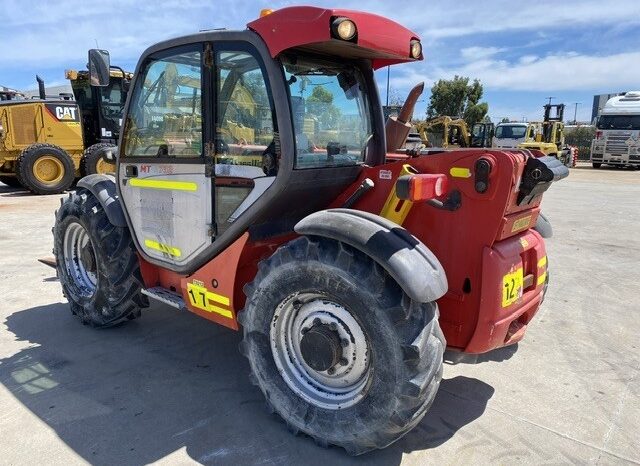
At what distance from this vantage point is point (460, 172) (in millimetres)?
2686

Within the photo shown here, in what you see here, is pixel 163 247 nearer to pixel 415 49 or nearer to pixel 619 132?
pixel 415 49

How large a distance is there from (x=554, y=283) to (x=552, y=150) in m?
19.7

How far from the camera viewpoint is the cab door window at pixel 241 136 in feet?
9.51

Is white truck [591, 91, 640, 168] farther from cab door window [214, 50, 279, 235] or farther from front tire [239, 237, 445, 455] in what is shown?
front tire [239, 237, 445, 455]

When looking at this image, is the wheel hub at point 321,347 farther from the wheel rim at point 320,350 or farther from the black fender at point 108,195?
the black fender at point 108,195

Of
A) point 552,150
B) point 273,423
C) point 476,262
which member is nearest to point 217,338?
point 273,423

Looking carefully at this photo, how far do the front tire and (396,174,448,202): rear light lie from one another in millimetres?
370

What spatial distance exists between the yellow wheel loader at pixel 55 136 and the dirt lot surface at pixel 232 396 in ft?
27.5

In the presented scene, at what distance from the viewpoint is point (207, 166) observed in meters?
3.13

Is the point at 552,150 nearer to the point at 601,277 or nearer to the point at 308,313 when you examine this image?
the point at 601,277

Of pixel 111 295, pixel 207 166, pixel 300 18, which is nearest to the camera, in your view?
pixel 300 18

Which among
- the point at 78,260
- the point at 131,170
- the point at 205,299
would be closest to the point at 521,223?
the point at 205,299

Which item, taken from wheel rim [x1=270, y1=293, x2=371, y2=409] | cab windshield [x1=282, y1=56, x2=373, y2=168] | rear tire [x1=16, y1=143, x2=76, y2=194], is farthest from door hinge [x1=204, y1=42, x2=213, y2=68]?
rear tire [x1=16, y1=143, x2=76, y2=194]

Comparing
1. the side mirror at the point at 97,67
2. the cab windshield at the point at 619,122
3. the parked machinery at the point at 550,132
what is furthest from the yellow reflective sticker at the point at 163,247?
the cab windshield at the point at 619,122
